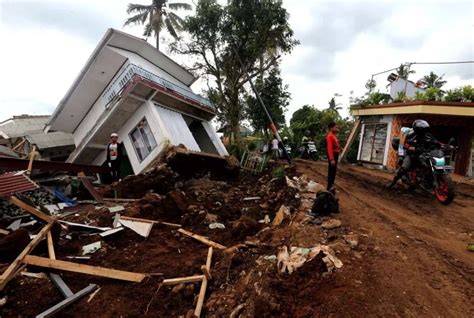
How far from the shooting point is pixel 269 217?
23.0ft

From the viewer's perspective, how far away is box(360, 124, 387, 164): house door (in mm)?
14016

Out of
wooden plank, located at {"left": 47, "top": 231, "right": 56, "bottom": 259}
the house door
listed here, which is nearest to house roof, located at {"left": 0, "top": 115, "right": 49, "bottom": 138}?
wooden plank, located at {"left": 47, "top": 231, "right": 56, "bottom": 259}

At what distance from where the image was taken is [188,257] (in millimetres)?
4609

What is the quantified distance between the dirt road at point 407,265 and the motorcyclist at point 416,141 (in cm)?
134

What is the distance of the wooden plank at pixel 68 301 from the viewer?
3.17 meters

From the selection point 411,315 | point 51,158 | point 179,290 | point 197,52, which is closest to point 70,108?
point 51,158

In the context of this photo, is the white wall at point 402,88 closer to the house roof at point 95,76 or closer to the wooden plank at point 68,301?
the house roof at point 95,76

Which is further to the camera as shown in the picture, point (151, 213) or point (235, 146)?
point (235, 146)

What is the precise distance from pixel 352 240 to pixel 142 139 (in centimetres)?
1027

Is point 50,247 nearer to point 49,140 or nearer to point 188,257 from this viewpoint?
point 188,257

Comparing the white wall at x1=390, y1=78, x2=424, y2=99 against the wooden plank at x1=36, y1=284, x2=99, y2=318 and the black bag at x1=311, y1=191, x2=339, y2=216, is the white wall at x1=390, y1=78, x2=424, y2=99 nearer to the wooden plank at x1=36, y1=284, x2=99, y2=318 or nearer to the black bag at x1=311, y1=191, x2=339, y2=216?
the black bag at x1=311, y1=191, x2=339, y2=216

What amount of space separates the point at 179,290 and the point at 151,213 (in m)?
3.48

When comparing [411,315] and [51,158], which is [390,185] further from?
[51,158]

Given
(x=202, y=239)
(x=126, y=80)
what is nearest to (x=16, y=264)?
(x=202, y=239)
